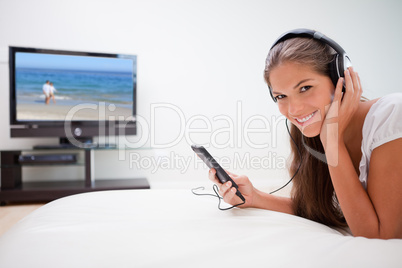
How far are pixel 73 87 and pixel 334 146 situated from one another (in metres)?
2.56

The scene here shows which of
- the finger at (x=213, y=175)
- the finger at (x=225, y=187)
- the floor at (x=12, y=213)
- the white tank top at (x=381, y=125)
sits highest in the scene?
the white tank top at (x=381, y=125)

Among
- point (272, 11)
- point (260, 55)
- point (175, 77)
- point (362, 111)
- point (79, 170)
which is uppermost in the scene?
point (272, 11)

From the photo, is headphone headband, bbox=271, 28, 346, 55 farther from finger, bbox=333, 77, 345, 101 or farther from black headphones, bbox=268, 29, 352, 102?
finger, bbox=333, 77, 345, 101

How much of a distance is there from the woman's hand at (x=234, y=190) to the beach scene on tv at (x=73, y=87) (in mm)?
2109

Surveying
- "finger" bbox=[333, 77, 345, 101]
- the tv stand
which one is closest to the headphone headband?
"finger" bbox=[333, 77, 345, 101]

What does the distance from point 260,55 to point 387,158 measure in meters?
2.91

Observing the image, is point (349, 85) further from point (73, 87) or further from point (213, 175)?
point (73, 87)

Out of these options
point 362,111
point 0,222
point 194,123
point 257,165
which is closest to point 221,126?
point 194,123

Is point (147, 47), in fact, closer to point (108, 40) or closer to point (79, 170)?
point (108, 40)

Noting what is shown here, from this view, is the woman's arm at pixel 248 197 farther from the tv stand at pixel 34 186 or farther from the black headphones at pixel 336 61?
the tv stand at pixel 34 186

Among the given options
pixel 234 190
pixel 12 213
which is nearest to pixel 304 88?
pixel 234 190

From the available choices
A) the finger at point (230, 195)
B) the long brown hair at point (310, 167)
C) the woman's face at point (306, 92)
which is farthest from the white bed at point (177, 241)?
the woman's face at point (306, 92)

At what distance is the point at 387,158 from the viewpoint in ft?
2.23

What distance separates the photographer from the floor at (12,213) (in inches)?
78.7
